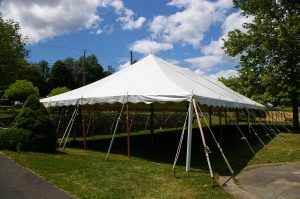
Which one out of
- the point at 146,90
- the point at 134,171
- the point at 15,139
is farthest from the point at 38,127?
the point at 134,171

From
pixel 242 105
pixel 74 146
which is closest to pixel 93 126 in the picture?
pixel 74 146

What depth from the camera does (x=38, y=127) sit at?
12.0 meters

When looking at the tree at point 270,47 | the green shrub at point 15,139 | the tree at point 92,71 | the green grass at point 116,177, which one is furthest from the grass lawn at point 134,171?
the tree at point 92,71

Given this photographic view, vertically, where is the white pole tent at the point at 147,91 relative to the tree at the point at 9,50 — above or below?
below

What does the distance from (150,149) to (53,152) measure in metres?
4.08

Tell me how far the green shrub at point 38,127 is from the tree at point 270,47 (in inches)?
647

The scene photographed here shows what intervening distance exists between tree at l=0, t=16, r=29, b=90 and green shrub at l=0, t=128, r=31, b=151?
2341cm

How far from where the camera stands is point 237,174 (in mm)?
10039

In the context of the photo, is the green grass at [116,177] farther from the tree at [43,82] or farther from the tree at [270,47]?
the tree at [43,82]

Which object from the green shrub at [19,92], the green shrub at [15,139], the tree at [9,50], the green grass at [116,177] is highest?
the tree at [9,50]

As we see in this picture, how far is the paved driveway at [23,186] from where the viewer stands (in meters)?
7.03

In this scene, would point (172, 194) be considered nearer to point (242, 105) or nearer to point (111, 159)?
point (111, 159)

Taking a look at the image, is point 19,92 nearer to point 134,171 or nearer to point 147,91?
point 147,91

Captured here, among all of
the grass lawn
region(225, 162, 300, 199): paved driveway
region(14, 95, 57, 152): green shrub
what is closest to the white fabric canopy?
region(14, 95, 57, 152): green shrub
